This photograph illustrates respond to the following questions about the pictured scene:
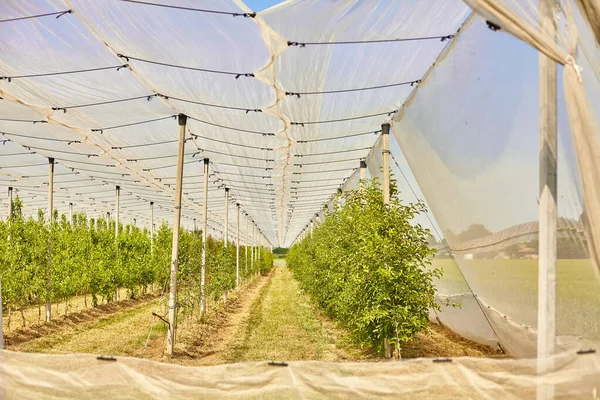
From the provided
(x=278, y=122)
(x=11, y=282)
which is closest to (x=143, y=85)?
(x=278, y=122)

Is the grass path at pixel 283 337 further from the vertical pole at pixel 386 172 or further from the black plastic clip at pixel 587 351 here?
the black plastic clip at pixel 587 351

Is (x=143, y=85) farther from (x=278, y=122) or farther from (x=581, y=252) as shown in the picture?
(x=581, y=252)

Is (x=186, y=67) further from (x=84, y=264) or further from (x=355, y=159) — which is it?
(x=84, y=264)

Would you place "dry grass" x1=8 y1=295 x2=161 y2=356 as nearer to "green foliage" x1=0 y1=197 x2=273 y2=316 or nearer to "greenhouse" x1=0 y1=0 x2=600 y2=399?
"greenhouse" x1=0 y1=0 x2=600 y2=399

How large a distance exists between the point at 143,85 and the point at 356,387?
581cm

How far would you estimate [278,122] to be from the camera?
9.23 m

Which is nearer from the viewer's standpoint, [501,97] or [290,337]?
[501,97]

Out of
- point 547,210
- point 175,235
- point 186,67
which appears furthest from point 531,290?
point 175,235

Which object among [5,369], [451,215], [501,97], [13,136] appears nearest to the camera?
[5,369]

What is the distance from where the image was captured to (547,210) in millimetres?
3818

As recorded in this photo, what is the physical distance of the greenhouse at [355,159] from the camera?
12.5 ft

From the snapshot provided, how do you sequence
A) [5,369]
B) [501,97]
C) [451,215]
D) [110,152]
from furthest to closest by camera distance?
[110,152] < [451,215] < [501,97] < [5,369]

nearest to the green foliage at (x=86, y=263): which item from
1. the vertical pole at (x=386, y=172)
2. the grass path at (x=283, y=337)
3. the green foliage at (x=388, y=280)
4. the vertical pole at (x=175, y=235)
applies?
the vertical pole at (x=175, y=235)

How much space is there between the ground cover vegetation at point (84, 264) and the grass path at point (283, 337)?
1.48 metres
